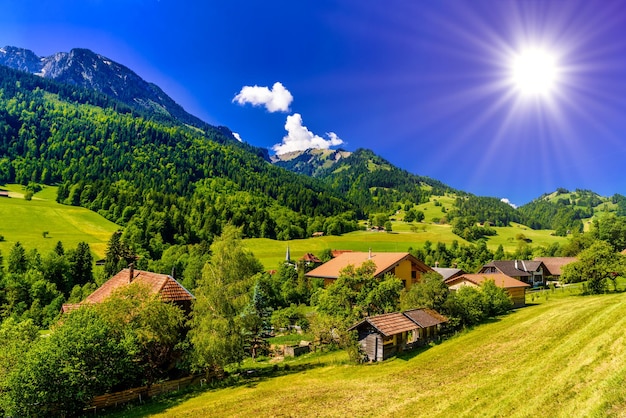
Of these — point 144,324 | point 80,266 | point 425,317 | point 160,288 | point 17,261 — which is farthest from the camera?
point 80,266

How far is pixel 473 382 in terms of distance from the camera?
21250 millimetres

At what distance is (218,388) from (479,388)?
21.8m

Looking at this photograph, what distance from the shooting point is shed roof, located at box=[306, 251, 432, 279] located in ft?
185

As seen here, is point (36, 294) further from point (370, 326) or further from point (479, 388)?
point (479, 388)

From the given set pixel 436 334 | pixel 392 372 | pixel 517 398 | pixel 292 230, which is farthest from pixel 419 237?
pixel 517 398

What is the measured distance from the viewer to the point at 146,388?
30.5m

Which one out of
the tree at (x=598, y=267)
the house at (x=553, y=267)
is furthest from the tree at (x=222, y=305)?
the house at (x=553, y=267)

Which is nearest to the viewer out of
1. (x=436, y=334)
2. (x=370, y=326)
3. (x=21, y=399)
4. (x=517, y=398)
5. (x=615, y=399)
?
(x=615, y=399)

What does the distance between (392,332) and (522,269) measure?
244 feet

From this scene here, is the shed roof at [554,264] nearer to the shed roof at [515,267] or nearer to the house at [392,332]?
the shed roof at [515,267]

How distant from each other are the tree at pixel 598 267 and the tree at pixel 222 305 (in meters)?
53.4

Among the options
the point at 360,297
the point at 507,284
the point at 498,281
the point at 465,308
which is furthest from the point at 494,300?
the point at 360,297

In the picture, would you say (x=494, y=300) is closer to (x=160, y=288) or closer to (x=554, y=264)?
(x=160, y=288)

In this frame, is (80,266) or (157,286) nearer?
(157,286)
